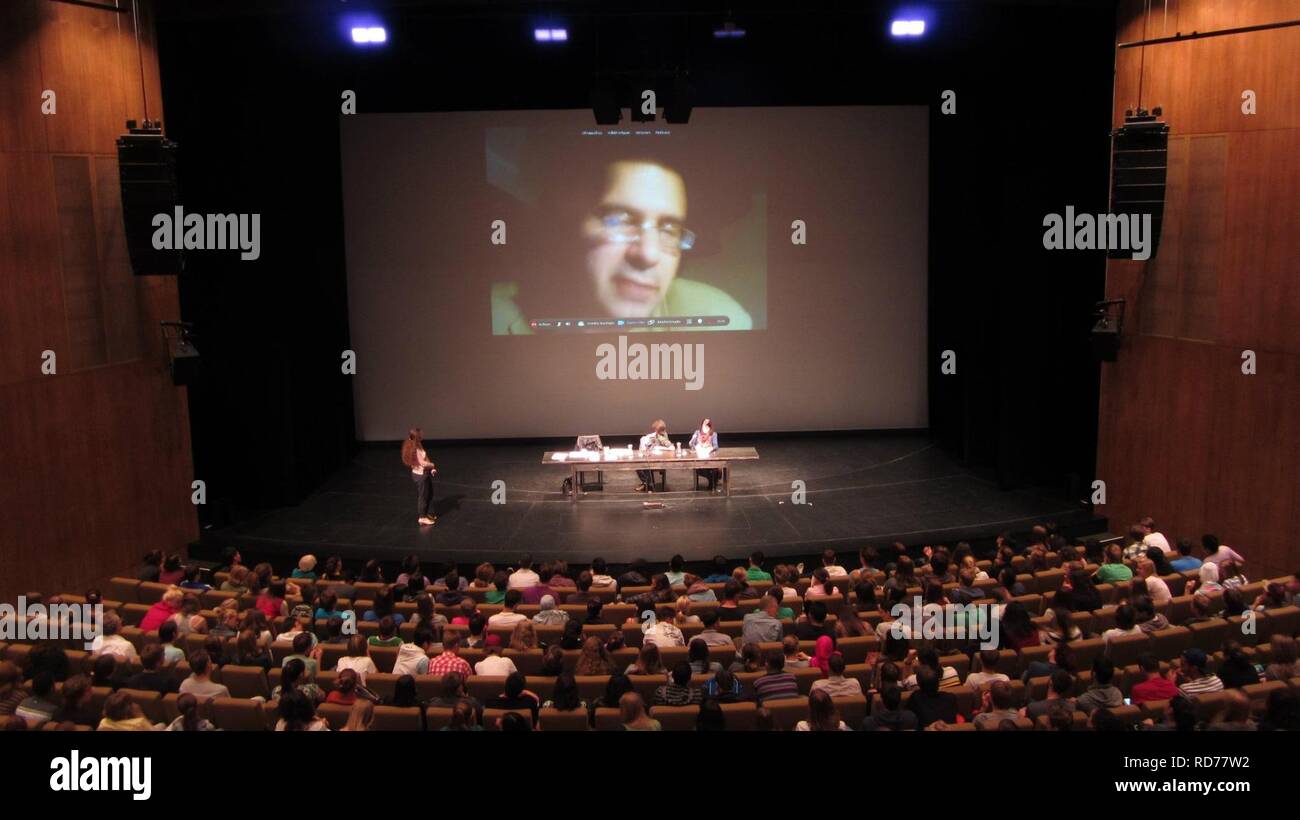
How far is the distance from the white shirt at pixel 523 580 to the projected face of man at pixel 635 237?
20.9 feet

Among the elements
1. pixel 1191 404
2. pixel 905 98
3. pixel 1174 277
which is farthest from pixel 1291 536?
pixel 905 98

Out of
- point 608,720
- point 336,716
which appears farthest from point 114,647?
point 608,720

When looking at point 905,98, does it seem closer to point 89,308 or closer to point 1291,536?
point 1291,536

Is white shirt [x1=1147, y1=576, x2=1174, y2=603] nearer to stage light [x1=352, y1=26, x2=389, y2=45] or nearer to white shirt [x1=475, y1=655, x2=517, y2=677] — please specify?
white shirt [x1=475, y1=655, x2=517, y2=677]

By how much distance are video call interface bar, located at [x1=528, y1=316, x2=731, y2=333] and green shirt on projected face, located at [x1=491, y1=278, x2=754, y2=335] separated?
42 mm

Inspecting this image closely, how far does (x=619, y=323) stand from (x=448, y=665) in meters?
8.45

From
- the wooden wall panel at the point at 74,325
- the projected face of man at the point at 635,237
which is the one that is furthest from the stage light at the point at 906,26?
the wooden wall panel at the point at 74,325

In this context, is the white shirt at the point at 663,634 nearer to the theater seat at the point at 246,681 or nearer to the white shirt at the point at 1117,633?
the theater seat at the point at 246,681

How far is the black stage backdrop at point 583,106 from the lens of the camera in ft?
34.2

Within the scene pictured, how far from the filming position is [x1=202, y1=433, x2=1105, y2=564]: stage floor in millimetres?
9844

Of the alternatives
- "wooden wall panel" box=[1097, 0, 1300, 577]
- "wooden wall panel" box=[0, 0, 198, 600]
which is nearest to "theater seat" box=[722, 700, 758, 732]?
"wooden wall panel" box=[1097, 0, 1300, 577]

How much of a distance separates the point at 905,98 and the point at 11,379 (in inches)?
420

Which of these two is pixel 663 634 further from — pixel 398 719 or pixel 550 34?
pixel 550 34

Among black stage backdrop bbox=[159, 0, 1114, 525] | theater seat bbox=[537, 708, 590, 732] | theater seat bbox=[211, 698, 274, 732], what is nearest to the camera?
theater seat bbox=[537, 708, 590, 732]
